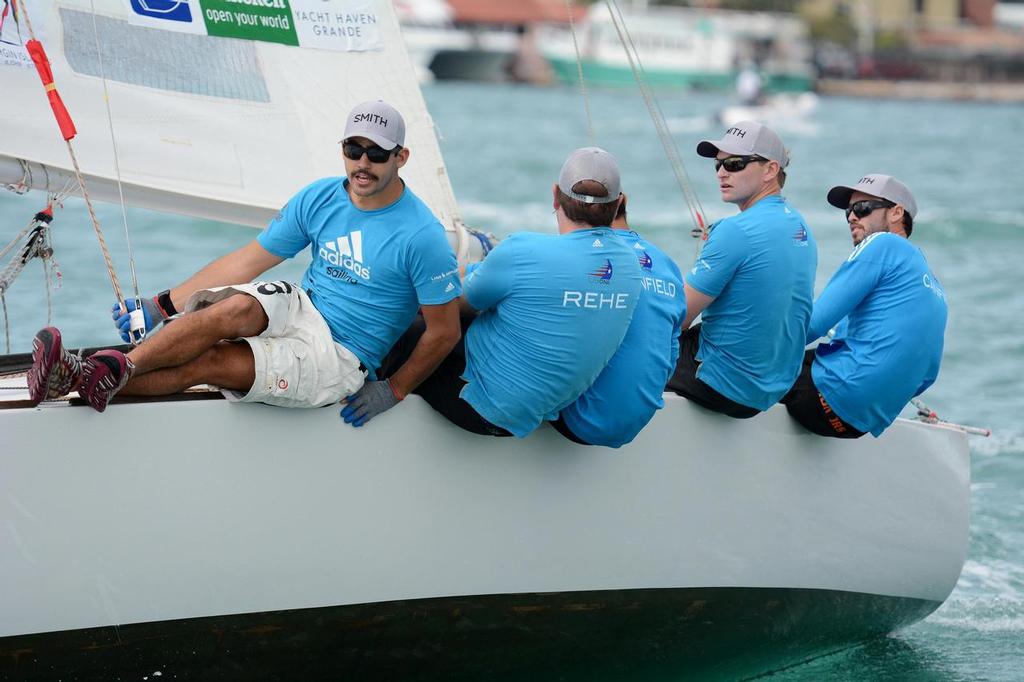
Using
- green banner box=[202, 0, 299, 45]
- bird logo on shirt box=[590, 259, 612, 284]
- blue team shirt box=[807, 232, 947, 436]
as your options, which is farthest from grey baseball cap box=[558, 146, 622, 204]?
green banner box=[202, 0, 299, 45]

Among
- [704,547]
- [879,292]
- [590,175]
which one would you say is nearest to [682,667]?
[704,547]

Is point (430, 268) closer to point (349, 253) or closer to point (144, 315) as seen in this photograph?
point (349, 253)

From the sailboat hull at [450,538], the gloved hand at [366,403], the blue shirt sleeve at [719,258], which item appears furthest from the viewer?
the blue shirt sleeve at [719,258]

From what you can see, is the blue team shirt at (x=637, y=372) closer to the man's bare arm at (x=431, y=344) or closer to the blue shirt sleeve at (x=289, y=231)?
the man's bare arm at (x=431, y=344)

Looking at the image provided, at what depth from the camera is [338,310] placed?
3.62 metres

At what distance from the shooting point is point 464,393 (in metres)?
3.69

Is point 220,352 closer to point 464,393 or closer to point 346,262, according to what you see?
point 346,262

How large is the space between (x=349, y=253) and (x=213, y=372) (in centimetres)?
46

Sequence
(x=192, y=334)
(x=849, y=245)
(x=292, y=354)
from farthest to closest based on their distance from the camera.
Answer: (x=849, y=245) → (x=292, y=354) → (x=192, y=334)

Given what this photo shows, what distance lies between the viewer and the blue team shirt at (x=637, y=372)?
3.78 meters

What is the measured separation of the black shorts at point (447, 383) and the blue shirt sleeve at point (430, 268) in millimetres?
241

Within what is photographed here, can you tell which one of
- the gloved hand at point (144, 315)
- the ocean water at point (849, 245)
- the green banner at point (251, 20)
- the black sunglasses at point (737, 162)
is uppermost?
the green banner at point (251, 20)

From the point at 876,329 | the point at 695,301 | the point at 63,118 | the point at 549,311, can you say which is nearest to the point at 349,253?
the point at 549,311

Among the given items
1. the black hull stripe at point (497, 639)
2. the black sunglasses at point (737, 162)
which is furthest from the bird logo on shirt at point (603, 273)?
the black hull stripe at point (497, 639)
